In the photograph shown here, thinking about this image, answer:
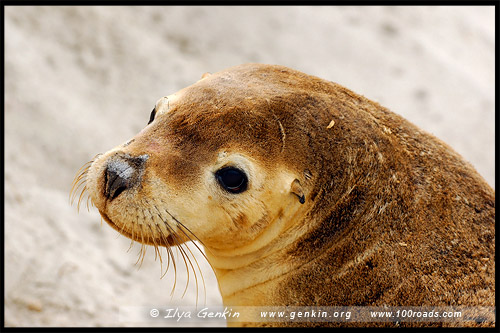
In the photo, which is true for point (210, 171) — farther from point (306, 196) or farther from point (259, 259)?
point (259, 259)

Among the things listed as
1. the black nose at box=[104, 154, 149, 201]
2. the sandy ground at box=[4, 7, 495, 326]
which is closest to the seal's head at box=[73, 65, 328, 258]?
the black nose at box=[104, 154, 149, 201]

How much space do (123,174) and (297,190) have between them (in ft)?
2.77

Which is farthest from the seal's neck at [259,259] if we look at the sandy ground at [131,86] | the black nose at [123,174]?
the sandy ground at [131,86]

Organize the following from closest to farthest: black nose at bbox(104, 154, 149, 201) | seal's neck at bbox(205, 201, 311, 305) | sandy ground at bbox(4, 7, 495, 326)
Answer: black nose at bbox(104, 154, 149, 201), seal's neck at bbox(205, 201, 311, 305), sandy ground at bbox(4, 7, 495, 326)

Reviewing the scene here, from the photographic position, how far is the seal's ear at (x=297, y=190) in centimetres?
297

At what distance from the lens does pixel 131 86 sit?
24.6ft

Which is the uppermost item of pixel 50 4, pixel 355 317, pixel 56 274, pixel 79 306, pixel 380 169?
pixel 50 4

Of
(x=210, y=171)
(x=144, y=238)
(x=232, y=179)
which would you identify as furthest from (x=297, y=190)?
(x=144, y=238)

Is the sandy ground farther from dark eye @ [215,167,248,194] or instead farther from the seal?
dark eye @ [215,167,248,194]

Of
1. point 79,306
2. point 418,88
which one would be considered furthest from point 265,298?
point 418,88

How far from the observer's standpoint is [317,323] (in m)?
→ 3.04

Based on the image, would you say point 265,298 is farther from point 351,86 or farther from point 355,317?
point 351,86

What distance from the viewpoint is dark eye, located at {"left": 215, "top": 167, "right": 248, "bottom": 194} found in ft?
9.59

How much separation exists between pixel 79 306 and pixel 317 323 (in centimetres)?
267
